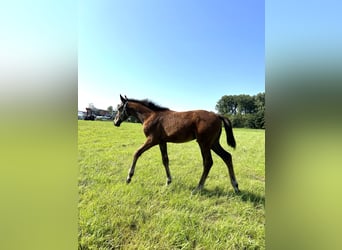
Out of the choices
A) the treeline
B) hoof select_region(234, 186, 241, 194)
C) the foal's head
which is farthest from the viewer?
the foal's head

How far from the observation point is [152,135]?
2.20m

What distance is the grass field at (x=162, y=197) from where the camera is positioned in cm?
193

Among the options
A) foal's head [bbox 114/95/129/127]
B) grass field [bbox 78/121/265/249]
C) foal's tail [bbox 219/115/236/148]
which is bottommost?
grass field [bbox 78/121/265/249]

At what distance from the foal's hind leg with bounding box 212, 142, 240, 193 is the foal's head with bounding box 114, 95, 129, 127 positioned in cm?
74

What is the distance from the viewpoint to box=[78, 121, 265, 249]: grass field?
1.93 metres

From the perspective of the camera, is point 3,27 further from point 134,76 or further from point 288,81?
point 288,81

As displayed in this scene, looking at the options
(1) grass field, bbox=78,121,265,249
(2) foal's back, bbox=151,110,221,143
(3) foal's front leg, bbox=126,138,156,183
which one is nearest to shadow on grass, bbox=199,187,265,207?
(1) grass field, bbox=78,121,265,249

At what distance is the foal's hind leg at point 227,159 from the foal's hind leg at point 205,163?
62 millimetres

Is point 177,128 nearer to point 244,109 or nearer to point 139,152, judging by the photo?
point 139,152

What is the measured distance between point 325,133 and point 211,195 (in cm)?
88

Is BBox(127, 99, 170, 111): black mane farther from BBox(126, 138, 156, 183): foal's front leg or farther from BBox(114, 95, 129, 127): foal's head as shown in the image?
BBox(126, 138, 156, 183): foal's front leg

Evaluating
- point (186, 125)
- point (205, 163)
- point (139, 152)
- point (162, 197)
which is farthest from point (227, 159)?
point (139, 152)

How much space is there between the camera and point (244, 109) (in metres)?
1.97

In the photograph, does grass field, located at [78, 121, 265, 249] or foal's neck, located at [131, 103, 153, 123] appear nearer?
grass field, located at [78, 121, 265, 249]
